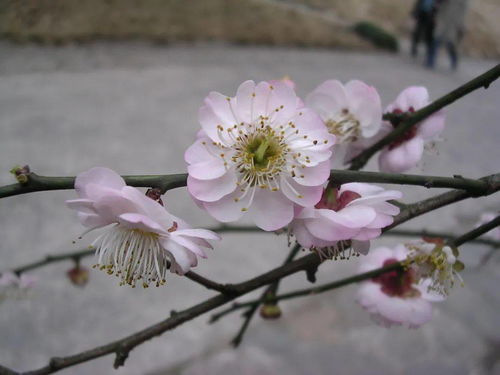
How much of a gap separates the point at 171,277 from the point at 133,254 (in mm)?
1055

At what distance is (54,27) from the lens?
127 inches

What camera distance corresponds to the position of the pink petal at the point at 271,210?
0.28 meters

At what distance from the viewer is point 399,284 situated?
547mm

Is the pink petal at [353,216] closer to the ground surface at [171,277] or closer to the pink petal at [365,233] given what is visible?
the pink petal at [365,233]

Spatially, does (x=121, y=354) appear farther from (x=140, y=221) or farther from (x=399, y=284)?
(x=399, y=284)

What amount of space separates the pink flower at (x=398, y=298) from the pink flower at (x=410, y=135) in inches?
5.2

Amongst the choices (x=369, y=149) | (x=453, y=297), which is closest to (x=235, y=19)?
(x=453, y=297)

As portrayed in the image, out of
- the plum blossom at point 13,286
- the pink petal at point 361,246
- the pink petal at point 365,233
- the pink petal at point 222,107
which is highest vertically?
the pink petal at point 222,107

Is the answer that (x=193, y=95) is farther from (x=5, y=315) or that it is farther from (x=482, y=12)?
(x=482, y=12)

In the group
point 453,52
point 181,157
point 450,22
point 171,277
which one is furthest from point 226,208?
point 453,52

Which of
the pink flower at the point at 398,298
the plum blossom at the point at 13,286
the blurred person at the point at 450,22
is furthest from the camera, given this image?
the blurred person at the point at 450,22

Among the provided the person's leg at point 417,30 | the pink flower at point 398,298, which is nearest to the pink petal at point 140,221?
the pink flower at point 398,298

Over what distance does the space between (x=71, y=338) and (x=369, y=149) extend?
39.2 inches

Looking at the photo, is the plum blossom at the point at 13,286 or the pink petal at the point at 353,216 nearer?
the pink petal at the point at 353,216
